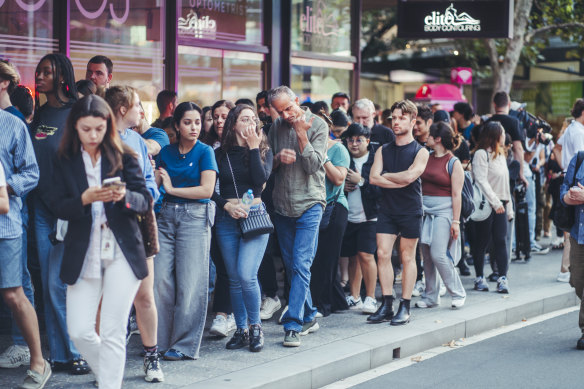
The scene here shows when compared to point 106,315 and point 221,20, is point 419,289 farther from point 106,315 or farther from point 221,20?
point 106,315

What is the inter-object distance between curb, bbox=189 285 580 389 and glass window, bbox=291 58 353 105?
4.41 m

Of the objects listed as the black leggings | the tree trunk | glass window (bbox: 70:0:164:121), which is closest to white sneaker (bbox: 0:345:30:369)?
glass window (bbox: 70:0:164:121)

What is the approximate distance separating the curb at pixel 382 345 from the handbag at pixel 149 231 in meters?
1.02

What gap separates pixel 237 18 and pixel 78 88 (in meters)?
4.65

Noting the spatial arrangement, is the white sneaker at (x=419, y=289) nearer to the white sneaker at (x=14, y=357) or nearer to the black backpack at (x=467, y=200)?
the black backpack at (x=467, y=200)

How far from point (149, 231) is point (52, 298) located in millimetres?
1206

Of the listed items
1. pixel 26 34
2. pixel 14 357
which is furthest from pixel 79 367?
pixel 26 34

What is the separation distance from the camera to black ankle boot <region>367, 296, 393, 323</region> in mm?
7730

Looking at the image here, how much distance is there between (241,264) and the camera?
6.54m

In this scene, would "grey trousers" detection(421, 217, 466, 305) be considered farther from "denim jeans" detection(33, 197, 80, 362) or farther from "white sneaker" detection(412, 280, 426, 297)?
"denim jeans" detection(33, 197, 80, 362)

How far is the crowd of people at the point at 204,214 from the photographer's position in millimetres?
4766

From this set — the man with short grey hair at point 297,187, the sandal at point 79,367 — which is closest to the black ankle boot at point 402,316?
the man with short grey hair at point 297,187

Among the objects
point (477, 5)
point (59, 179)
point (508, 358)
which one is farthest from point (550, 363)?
point (477, 5)

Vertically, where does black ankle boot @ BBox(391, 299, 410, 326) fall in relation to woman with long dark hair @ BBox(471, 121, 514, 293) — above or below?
below
